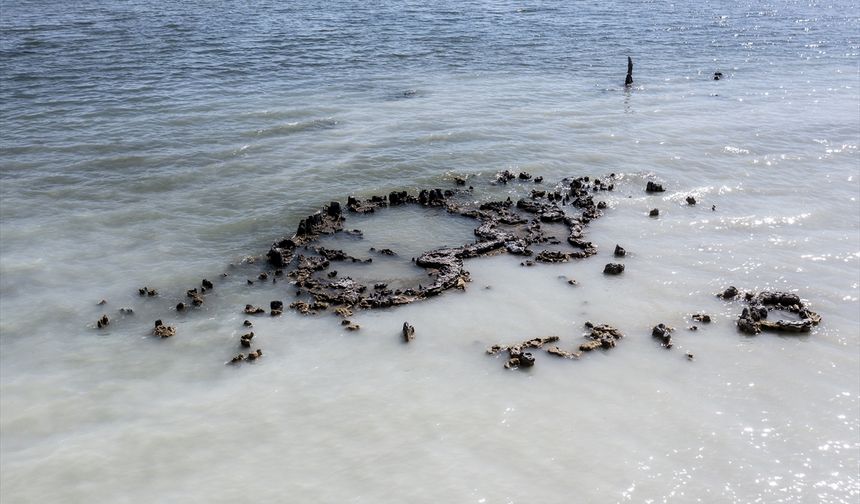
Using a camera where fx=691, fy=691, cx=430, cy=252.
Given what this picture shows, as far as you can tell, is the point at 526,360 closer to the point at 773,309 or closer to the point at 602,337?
the point at 602,337

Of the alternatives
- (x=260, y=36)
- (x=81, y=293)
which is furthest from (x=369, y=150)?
(x=260, y=36)

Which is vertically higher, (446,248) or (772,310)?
(446,248)

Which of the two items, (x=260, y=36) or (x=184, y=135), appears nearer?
(x=184, y=135)

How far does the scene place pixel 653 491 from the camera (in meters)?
8.91

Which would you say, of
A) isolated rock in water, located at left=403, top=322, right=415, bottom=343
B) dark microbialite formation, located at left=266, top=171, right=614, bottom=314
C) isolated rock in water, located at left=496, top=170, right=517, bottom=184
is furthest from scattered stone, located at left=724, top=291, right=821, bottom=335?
isolated rock in water, located at left=496, top=170, right=517, bottom=184

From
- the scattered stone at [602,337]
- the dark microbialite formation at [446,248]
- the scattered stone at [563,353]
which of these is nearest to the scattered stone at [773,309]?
the scattered stone at [602,337]

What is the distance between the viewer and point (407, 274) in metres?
14.5

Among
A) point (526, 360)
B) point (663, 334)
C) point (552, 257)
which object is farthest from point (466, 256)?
point (663, 334)

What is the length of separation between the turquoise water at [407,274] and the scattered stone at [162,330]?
40 cm

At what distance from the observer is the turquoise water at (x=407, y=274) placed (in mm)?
9430

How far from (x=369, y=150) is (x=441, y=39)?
1754cm

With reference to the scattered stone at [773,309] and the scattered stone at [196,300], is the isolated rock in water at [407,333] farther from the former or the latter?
the scattered stone at [773,309]

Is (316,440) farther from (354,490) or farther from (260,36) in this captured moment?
Answer: (260,36)

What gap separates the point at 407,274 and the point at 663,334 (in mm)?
5247
